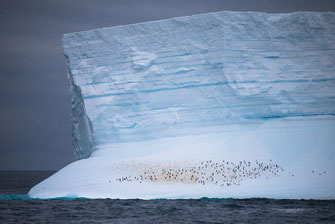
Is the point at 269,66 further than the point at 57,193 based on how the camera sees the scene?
Yes

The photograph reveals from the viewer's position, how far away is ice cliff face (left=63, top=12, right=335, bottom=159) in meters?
25.7

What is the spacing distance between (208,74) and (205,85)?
21.9 inches

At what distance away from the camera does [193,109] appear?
25.8 m

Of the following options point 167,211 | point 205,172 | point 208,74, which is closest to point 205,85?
point 208,74

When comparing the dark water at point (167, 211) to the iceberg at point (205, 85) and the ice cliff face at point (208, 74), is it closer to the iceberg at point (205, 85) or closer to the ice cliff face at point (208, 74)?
the iceberg at point (205, 85)

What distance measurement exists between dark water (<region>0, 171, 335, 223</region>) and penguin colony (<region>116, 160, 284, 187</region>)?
43.6 inches

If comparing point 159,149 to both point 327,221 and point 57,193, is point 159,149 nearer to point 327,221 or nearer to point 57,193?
point 57,193

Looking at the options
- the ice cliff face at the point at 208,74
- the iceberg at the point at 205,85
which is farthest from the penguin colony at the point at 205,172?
the ice cliff face at the point at 208,74

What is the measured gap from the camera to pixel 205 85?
25875 mm

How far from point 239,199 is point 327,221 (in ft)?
18.4

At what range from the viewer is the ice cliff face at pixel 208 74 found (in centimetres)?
2566

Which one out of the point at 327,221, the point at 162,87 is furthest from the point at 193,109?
the point at 327,221

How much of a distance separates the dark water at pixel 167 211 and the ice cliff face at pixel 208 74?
5.64m

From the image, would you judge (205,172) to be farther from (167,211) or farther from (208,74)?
(208,74)
